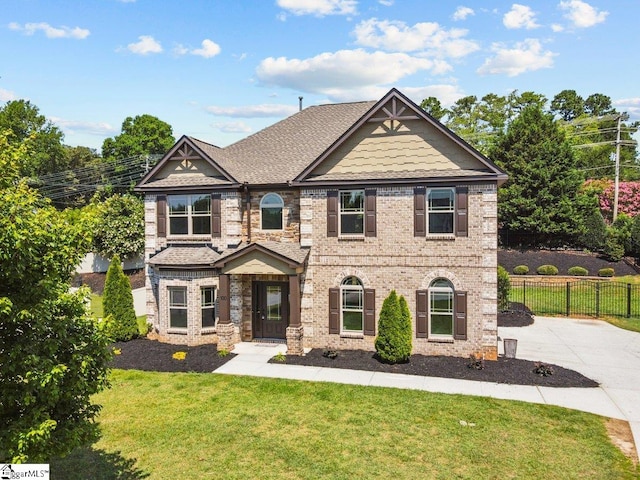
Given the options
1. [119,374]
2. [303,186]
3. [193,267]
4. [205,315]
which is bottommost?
[119,374]

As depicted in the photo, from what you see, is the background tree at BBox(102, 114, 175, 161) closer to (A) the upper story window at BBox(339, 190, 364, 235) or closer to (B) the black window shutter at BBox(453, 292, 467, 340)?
(A) the upper story window at BBox(339, 190, 364, 235)

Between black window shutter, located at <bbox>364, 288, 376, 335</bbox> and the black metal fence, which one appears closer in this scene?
black window shutter, located at <bbox>364, 288, 376, 335</bbox>

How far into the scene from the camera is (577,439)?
956 cm

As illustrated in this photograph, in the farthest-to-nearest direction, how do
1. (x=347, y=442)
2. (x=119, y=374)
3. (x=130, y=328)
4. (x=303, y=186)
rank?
(x=130, y=328) < (x=303, y=186) < (x=119, y=374) < (x=347, y=442)

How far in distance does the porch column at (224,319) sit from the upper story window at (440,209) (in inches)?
309

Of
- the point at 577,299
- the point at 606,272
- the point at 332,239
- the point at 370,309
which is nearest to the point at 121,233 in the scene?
the point at 332,239

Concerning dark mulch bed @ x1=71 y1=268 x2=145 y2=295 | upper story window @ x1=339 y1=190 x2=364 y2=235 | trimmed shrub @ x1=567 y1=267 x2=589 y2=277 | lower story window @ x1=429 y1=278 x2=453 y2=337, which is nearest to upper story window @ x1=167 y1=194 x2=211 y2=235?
upper story window @ x1=339 y1=190 x2=364 y2=235

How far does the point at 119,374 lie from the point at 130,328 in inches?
154

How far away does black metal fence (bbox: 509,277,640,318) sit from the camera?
22.7m

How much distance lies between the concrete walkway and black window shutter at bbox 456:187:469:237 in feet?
16.1

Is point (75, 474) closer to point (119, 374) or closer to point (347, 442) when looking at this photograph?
point (347, 442)

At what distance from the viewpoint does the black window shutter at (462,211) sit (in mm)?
15203

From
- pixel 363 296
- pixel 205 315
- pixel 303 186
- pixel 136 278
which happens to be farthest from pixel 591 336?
pixel 136 278

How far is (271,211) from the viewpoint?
17.7 metres
